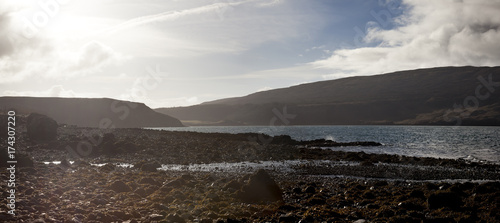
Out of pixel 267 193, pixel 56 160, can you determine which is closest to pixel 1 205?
pixel 267 193

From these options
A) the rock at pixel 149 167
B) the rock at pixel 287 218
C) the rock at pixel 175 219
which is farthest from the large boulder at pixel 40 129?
the rock at pixel 287 218

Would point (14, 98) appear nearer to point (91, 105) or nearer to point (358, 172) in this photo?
point (91, 105)

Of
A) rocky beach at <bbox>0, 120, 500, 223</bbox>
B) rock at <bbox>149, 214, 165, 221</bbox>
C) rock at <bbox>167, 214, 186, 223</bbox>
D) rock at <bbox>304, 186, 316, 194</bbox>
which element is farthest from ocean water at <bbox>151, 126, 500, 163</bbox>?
rock at <bbox>149, 214, 165, 221</bbox>

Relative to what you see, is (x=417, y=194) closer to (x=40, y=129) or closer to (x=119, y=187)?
(x=119, y=187)

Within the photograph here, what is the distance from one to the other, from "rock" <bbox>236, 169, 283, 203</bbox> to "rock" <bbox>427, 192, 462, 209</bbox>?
6.14 metres

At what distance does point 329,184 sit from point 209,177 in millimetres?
7313

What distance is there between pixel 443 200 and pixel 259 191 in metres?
7.52

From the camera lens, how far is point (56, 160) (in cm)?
2856

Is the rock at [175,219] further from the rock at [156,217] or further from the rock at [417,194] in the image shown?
the rock at [417,194]

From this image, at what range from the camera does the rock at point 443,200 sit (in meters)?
12.6

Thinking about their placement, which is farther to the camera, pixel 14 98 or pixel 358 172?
pixel 14 98

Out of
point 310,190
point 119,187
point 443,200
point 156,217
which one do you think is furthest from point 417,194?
point 119,187

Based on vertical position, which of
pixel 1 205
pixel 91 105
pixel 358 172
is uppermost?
pixel 91 105

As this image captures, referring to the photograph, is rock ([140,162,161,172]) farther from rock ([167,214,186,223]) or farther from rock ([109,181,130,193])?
rock ([167,214,186,223])
